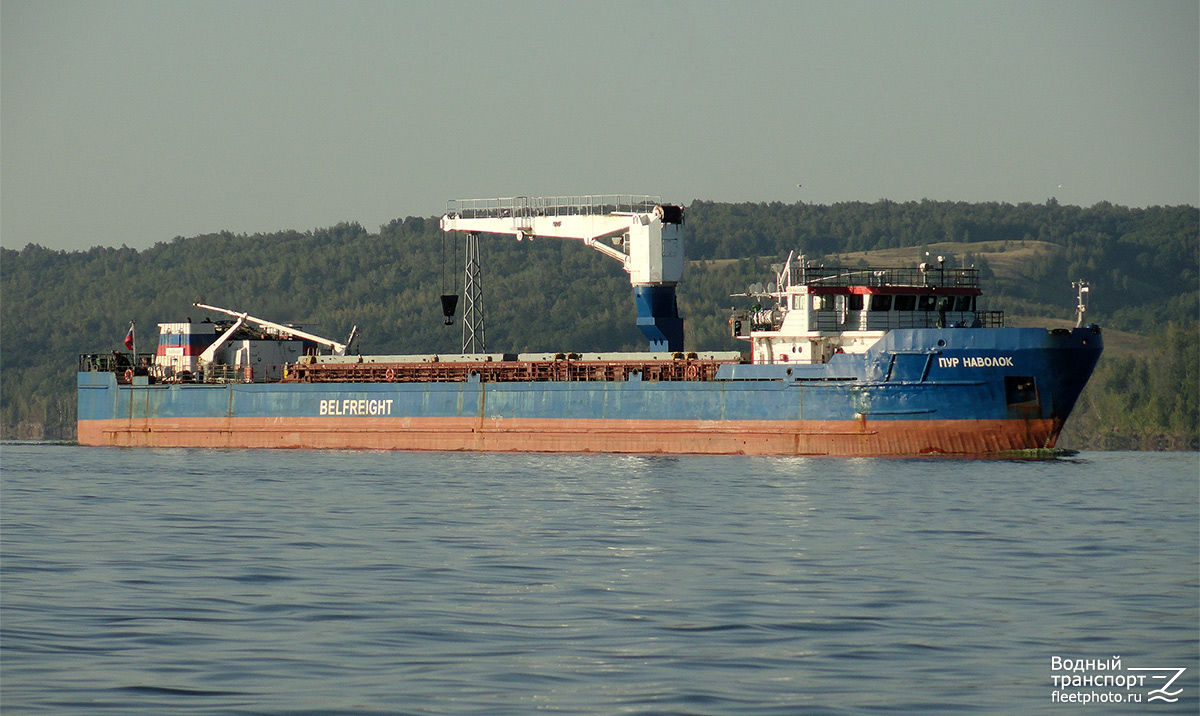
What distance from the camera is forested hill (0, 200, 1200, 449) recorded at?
5640 inches

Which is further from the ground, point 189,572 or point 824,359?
point 824,359

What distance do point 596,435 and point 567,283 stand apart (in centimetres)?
11601

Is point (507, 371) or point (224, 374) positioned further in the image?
point (224, 374)

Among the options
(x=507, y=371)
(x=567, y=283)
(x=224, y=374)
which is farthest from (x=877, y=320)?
(x=567, y=283)

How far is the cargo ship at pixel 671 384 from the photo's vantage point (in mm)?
40250

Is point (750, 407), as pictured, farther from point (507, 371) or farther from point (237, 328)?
point (237, 328)

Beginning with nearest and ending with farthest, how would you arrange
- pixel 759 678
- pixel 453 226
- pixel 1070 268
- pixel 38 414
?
pixel 759 678, pixel 453 226, pixel 38 414, pixel 1070 268

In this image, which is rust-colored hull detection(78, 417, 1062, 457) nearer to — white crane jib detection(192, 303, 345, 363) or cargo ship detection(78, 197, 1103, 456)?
cargo ship detection(78, 197, 1103, 456)

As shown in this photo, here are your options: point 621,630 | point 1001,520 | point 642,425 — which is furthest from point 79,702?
point 642,425

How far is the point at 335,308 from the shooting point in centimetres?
16838

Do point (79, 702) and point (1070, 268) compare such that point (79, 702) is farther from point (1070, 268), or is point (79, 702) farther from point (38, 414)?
point (1070, 268)

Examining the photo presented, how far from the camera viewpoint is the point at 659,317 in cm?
5128

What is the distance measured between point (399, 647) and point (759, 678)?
11.9 feet

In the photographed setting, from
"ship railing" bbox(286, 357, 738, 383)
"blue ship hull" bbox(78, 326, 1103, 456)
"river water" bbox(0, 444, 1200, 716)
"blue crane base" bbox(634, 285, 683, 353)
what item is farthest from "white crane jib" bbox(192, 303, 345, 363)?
"river water" bbox(0, 444, 1200, 716)
